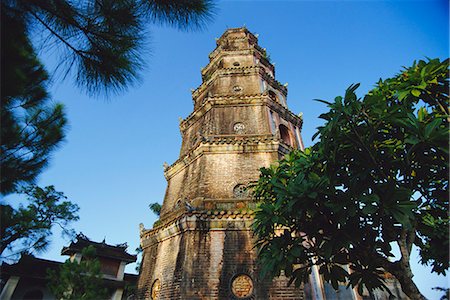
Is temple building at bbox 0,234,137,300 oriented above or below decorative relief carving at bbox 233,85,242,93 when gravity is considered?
below

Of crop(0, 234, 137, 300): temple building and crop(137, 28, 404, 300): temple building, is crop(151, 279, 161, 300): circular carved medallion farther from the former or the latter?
crop(0, 234, 137, 300): temple building

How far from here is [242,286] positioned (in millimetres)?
8375

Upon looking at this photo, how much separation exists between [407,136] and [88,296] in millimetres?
11063

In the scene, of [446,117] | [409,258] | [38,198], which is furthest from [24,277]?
[446,117]

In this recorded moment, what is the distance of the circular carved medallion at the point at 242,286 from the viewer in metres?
8.25

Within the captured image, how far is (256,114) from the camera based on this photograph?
13.1 m

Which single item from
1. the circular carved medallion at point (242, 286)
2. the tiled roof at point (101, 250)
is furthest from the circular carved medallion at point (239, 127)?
the tiled roof at point (101, 250)

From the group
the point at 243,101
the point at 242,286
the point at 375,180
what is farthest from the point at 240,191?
the point at 375,180

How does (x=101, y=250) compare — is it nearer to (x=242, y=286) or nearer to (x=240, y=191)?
(x=240, y=191)

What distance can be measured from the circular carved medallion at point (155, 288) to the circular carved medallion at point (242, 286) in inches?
116

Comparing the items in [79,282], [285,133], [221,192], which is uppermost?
[285,133]

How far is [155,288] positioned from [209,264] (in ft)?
8.73

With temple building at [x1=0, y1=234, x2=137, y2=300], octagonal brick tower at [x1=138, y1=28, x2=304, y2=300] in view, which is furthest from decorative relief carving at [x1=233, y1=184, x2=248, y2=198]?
temple building at [x1=0, y1=234, x2=137, y2=300]

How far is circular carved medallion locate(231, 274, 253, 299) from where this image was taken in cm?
825
